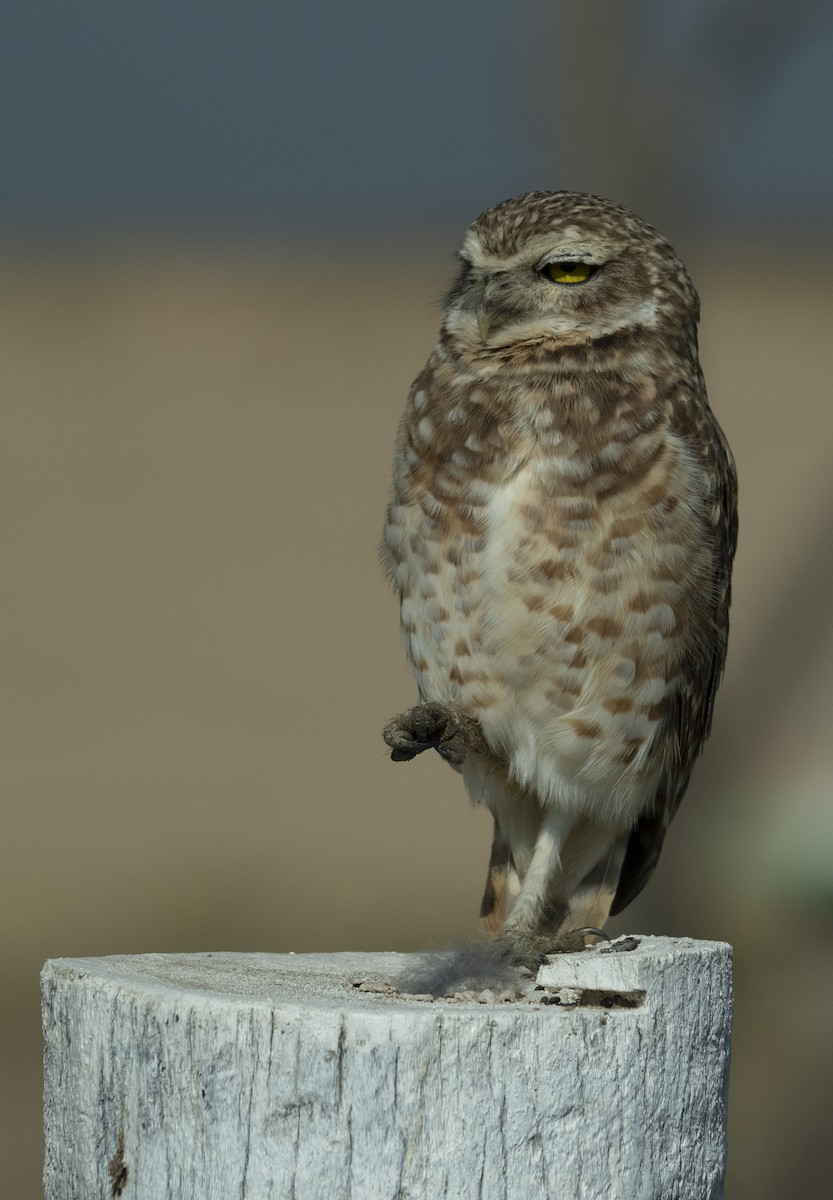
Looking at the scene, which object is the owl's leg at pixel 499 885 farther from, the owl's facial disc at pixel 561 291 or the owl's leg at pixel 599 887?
the owl's facial disc at pixel 561 291

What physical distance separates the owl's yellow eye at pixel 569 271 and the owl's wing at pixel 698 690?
37 centimetres

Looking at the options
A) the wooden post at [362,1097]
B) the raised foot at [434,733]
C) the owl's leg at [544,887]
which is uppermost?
the raised foot at [434,733]

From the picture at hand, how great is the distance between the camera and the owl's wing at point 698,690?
3.72m

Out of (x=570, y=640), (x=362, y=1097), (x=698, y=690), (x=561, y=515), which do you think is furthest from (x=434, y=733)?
(x=362, y=1097)

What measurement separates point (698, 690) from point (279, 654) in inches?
466

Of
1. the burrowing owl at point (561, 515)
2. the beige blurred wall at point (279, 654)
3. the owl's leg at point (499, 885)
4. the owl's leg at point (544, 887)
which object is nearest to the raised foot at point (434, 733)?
the burrowing owl at point (561, 515)

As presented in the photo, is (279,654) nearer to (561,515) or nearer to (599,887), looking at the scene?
(599,887)

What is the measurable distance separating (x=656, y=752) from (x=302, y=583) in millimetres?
13316

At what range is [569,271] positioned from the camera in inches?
141

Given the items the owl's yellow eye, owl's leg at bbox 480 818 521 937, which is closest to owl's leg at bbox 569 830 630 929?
owl's leg at bbox 480 818 521 937

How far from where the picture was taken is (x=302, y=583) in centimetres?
1700

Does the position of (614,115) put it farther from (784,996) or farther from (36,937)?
(36,937)

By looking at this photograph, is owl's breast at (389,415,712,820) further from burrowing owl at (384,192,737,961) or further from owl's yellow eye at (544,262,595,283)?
owl's yellow eye at (544,262,595,283)

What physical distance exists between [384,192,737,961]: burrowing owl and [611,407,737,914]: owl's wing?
13mm
